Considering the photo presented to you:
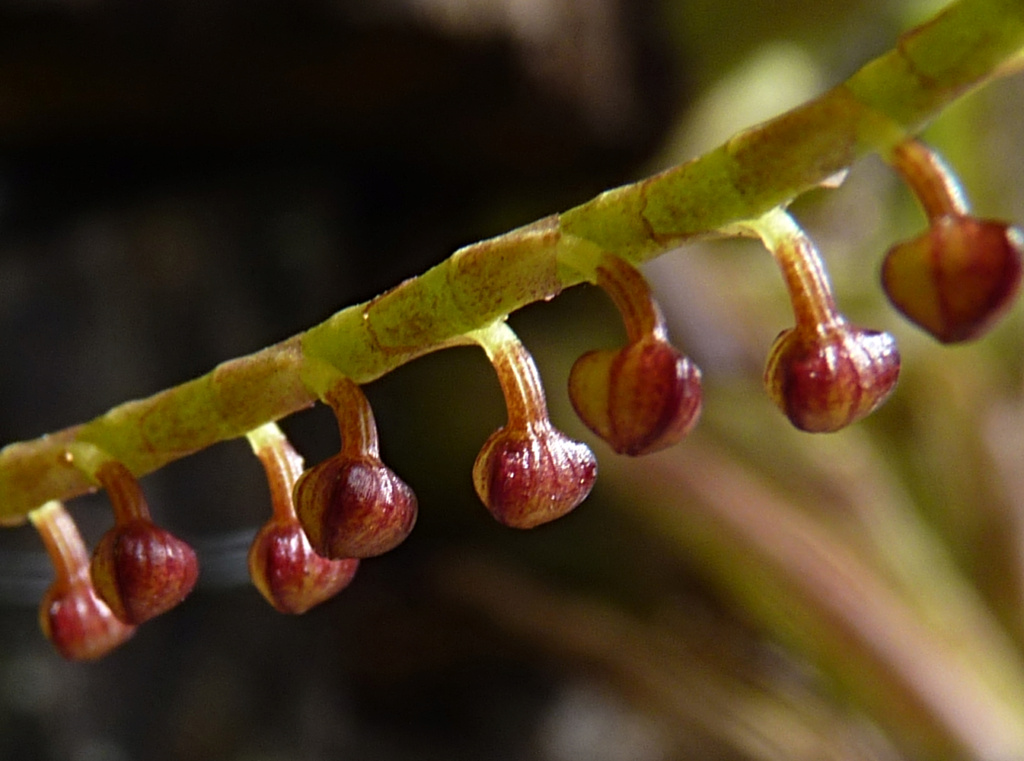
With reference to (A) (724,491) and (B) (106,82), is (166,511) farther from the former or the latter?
(A) (724,491)

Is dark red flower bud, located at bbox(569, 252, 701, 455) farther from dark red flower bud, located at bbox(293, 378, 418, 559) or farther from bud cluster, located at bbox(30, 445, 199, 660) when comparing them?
bud cluster, located at bbox(30, 445, 199, 660)

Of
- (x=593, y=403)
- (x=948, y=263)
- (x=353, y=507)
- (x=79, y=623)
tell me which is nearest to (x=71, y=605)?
(x=79, y=623)

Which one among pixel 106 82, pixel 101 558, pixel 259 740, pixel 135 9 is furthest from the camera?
pixel 259 740

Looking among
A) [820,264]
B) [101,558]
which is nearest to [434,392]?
[101,558]

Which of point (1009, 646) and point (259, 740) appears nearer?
point (1009, 646)

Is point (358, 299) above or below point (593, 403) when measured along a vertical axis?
above

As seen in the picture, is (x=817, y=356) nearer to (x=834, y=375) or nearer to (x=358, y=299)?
(x=834, y=375)
